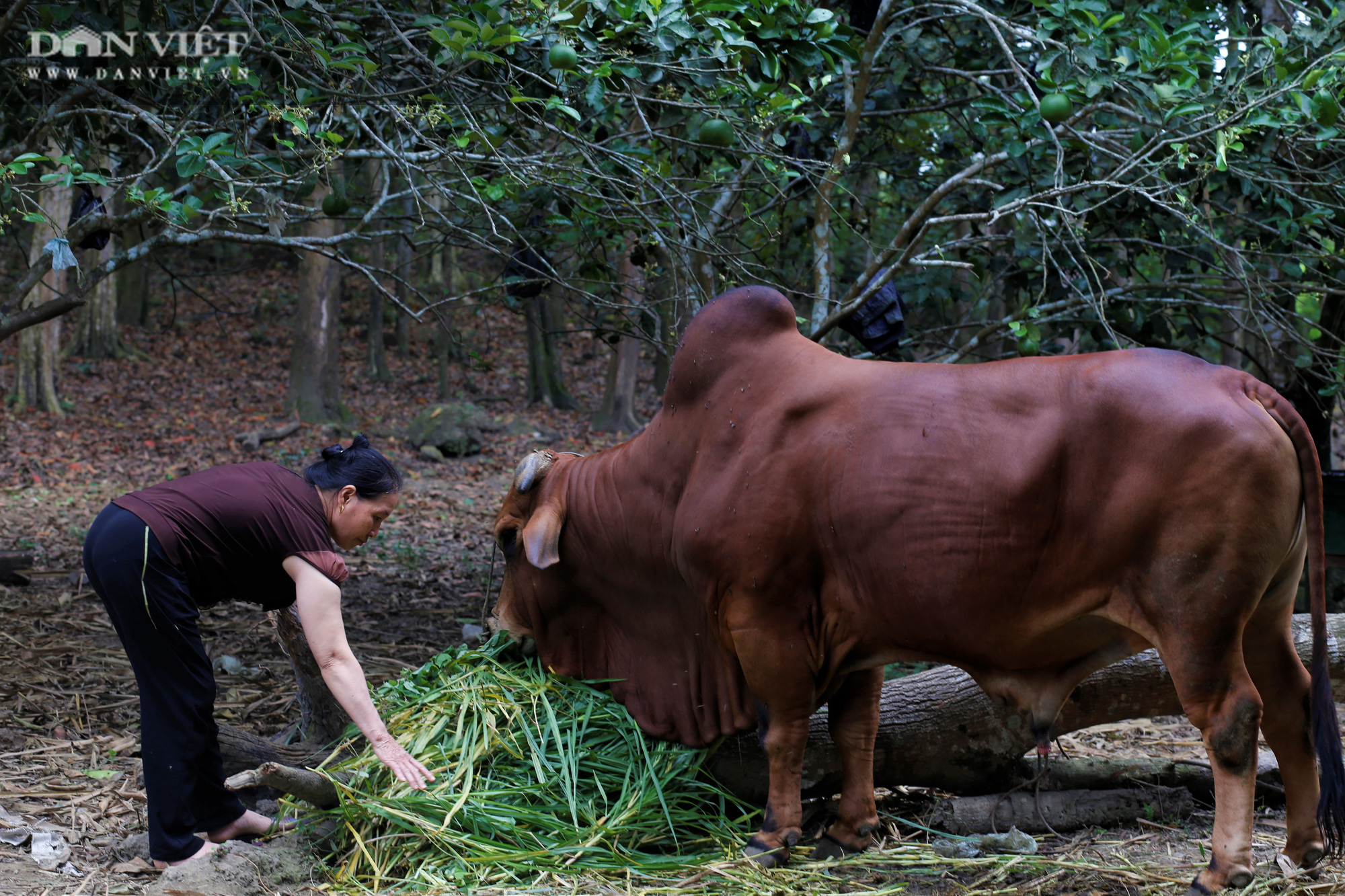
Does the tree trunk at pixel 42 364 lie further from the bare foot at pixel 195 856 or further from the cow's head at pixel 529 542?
the bare foot at pixel 195 856

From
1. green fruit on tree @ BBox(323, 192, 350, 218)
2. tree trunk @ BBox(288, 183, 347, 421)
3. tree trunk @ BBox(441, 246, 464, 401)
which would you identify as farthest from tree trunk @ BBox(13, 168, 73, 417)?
green fruit on tree @ BBox(323, 192, 350, 218)

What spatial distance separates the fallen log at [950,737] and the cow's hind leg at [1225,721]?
1.11 m

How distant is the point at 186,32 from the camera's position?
500 cm

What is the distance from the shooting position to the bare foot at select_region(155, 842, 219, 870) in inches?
141

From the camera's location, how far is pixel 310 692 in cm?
455

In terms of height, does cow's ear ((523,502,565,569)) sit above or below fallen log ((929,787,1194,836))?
above

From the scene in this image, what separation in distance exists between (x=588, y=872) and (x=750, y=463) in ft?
4.96

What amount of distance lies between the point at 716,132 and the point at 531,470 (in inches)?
65.4

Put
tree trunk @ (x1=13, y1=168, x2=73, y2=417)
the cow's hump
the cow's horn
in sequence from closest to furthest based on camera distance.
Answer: the cow's hump
the cow's horn
tree trunk @ (x1=13, y1=168, x2=73, y2=417)

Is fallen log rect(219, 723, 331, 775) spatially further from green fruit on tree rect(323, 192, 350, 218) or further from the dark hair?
green fruit on tree rect(323, 192, 350, 218)

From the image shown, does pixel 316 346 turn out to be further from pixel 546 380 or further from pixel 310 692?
pixel 310 692

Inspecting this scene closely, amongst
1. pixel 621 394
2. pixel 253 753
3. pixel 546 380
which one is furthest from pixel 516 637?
pixel 546 380

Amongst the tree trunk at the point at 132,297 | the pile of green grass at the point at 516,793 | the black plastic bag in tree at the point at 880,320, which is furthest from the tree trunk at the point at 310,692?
the tree trunk at the point at 132,297

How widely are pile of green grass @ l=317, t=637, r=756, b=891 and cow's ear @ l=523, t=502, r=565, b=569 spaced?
505mm
